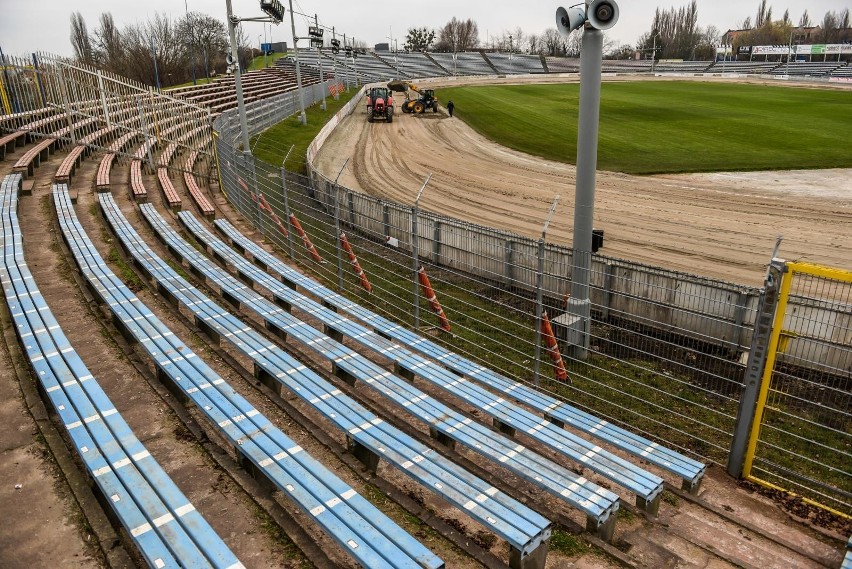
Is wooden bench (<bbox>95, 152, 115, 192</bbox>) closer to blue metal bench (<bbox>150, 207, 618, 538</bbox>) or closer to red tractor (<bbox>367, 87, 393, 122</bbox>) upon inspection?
blue metal bench (<bbox>150, 207, 618, 538</bbox>)

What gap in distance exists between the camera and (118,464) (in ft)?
16.6

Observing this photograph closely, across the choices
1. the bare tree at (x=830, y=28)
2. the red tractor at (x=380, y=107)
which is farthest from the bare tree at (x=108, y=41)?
the bare tree at (x=830, y=28)

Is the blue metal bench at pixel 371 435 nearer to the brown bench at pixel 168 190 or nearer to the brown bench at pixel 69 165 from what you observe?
the brown bench at pixel 168 190

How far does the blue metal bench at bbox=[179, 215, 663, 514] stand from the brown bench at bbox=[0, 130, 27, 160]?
14475 millimetres

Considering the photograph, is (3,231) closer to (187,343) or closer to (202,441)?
(187,343)

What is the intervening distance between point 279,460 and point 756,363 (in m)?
4.46

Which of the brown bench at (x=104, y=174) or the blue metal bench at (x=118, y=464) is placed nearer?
the blue metal bench at (x=118, y=464)

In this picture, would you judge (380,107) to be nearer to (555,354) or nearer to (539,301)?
(555,354)

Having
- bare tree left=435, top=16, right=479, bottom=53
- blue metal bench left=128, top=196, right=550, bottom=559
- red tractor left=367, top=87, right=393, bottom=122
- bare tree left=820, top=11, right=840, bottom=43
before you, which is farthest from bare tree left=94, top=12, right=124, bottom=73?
bare tree left=820, top=11, right=840, bottom=43

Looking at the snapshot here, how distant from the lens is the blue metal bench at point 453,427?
5102 millimetres

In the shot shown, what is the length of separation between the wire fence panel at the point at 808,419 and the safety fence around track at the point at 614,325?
0.33 feet

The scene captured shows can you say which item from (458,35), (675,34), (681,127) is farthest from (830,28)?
(681,127)

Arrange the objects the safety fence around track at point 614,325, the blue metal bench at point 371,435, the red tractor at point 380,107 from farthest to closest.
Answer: the red tractor at point 380,107
the safety fence around track at point 614,325
the blue metal bench at point 371,435

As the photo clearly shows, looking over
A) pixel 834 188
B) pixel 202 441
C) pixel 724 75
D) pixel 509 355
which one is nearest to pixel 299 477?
pixel 202 441
